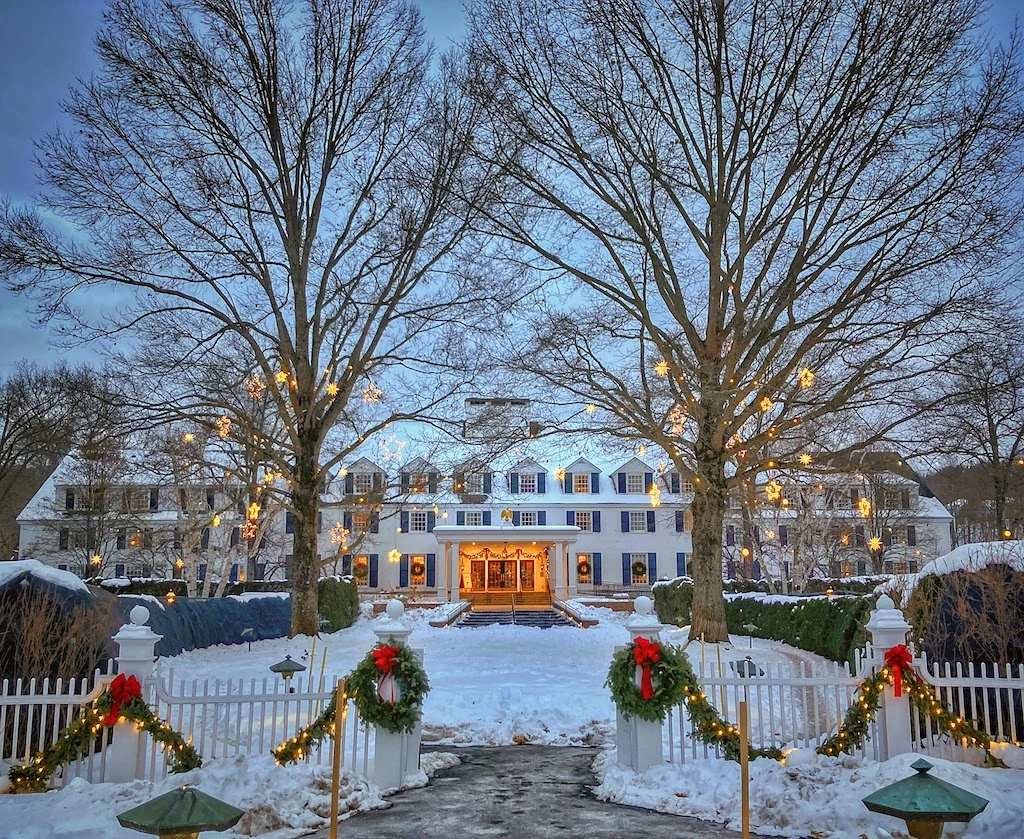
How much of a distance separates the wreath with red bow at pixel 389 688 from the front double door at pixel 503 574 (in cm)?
4151

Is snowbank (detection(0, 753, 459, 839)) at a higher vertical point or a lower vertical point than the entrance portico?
lower

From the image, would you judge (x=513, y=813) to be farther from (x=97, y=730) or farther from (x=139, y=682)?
(x=97, y=730)

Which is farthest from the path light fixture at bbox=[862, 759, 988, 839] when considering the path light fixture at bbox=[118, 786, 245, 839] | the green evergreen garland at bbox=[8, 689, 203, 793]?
the green evergreen garland at bbox=[8, 689, 203, 793]

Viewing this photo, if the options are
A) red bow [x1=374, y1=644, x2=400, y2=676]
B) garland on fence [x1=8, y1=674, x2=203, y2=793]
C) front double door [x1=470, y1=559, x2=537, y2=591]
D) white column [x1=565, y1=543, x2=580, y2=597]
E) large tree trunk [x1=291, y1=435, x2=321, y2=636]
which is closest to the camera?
garland on fence [x1=8, y1=674, x2=203, y2=793]

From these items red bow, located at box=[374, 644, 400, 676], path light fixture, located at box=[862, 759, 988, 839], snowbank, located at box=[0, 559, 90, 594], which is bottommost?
path light fixture, located at box=[862, 759, 988, 839]

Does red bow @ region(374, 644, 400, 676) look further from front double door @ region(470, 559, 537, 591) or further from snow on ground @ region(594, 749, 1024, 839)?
front double door @ region(470, 559, 537, 591)

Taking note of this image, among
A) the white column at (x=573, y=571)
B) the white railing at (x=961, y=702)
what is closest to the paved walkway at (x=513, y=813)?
the white railing at (x=961, y=702)

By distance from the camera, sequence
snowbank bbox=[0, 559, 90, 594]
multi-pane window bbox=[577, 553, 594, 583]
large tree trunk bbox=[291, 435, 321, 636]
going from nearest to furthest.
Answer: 1. snowbank bbox=[0, 559, 90, 594]
2. large tree trunk bbox=[291, 435, 321, 636]
3. multi-pane window bbox=[577, 553, 594, 583]

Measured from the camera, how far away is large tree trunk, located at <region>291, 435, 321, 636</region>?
1925cm

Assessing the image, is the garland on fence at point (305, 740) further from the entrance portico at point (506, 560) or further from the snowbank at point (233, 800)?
the entrance portico at point (506, 560)

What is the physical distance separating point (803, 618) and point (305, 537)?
12.1 metres

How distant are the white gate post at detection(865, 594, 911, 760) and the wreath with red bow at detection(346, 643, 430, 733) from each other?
15.2ft

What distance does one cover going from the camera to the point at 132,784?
7301 millimetres

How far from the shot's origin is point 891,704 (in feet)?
26.8
